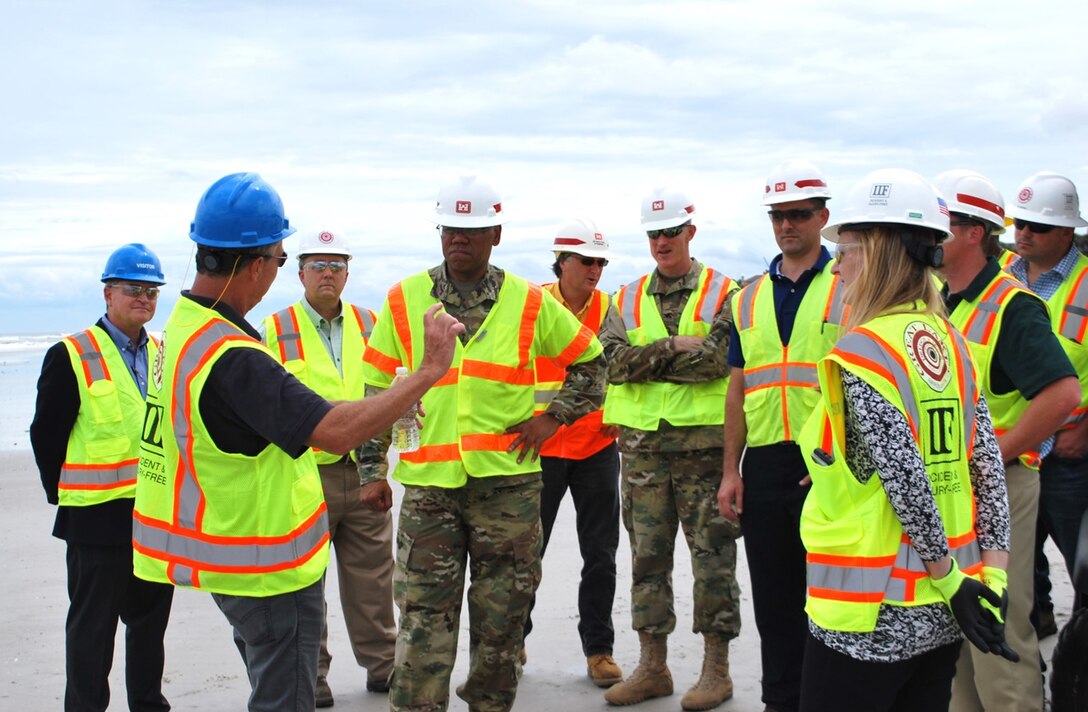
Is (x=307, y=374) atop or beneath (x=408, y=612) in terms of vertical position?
atop

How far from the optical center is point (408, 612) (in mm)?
4809

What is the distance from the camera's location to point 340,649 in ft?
22.5

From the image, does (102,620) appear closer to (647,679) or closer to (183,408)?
(183,408)

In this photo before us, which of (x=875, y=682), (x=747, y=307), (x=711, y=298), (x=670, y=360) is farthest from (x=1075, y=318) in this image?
(x=875, y=682)

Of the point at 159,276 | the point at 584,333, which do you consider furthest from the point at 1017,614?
the point at 159,276

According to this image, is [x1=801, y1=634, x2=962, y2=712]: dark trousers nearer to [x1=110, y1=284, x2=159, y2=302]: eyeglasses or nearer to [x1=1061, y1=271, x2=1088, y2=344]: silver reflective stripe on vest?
[x1=1061, y1=271, x2=1088, y2=344]: silver reflective stripe on vest

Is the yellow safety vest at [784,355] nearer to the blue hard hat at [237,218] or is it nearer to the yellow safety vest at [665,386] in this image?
the yellow safety vest at [665,386]

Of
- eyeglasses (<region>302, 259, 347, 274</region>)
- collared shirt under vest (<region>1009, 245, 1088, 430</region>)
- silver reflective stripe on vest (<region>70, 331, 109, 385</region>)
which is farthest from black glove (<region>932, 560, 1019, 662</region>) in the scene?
eyeglasses (<region>302, 259, 347, 274</region>)

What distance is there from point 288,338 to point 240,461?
2891 millimetres

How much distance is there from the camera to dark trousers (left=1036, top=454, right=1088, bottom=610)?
5.23 m

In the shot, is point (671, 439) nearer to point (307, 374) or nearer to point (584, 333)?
point (584, 333)

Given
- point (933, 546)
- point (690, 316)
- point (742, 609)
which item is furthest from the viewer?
point (742, 609)

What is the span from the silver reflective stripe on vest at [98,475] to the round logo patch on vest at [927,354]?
148 inches

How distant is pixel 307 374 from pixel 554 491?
5.23 feet
